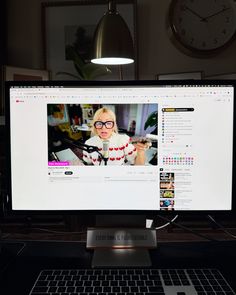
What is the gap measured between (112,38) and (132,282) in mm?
1340

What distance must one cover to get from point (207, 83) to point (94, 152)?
1.03ft

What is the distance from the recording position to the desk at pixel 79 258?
79 centimetres

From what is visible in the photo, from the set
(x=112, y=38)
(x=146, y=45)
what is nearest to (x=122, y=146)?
(x=112, y=38)

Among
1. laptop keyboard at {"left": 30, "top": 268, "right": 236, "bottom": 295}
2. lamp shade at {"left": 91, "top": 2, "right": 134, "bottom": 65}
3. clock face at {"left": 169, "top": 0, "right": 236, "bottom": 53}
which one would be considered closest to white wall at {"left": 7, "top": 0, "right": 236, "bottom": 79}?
clock face at {"left": 169, "top": 0, "right": 236, "bottom": 53}

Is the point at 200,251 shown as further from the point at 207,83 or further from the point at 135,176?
the point at 207,83

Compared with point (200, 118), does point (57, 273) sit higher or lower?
lower

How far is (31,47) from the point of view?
2.54 metres

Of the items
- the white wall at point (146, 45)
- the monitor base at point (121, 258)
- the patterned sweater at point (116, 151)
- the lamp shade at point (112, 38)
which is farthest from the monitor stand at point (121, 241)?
the white wall at point (146, 45)

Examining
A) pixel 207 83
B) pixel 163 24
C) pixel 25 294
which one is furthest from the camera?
pixel 163 24

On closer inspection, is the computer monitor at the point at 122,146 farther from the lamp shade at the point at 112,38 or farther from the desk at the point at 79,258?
the lamp shade at the point at 112,38

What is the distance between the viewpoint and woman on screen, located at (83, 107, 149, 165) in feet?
2.96

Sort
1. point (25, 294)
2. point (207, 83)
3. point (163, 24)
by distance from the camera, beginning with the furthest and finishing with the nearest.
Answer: point (163, 24)
point (207, 83)
point (25, 294)

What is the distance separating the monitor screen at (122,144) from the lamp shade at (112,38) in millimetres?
979

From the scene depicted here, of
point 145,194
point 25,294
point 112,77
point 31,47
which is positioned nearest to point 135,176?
point 145,194
